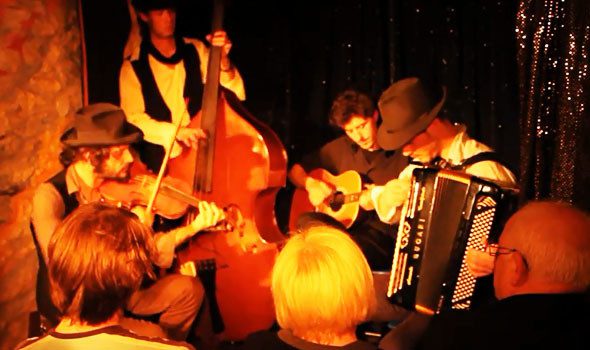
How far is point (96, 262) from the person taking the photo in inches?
66.9

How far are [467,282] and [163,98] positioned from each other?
6.24ft

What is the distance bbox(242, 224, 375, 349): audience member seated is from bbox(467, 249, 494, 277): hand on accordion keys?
0.72 m

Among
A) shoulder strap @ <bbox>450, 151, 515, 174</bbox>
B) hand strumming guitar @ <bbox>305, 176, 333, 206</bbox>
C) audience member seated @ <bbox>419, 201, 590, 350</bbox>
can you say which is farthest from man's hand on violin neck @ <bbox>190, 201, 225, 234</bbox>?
audience member seated @ <bbox>419, 201, 590, 350</bbox>

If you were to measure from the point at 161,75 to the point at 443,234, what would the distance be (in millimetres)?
1803

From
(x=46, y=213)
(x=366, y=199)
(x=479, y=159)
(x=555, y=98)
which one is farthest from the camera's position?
(x=366, y=199)

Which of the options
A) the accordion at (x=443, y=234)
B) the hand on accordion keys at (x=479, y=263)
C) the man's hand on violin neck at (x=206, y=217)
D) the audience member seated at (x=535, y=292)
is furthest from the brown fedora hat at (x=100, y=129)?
the audience member seated at (x=535, y=292)

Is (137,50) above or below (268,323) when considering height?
above

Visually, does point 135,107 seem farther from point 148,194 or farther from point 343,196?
point 343,196

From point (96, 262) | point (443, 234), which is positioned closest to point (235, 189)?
point (443, 234)

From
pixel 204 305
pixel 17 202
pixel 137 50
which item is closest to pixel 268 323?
pixel 204 305

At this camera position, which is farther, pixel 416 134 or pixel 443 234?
pixel 416 134

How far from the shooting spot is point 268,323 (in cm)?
319

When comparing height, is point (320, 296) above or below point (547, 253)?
below

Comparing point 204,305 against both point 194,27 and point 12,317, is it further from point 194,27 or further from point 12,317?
point 194,27
